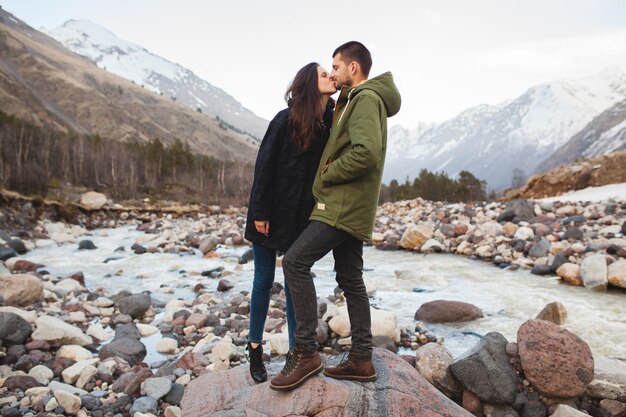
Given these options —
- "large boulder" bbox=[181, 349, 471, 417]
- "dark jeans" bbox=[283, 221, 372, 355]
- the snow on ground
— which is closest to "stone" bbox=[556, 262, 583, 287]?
"large boulder" bbox=[181, 349, 471, 417]

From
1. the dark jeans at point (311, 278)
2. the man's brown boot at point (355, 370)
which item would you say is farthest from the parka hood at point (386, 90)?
the man's brown boot at point (355, 370)

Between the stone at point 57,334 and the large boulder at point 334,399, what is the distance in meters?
2.33

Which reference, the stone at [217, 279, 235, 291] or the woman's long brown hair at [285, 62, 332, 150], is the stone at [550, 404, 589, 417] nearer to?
the woman's long brown hair at [285, 62, 332, 150]

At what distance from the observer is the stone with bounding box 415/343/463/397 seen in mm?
3338

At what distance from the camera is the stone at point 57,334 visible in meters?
4.23

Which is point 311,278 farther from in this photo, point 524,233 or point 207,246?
point 207,246

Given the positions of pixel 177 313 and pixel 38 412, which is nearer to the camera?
pixel 38 412

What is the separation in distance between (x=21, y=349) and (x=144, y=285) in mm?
4103

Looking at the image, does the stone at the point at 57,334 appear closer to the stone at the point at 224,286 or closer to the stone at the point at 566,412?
the stone at the point at 224,286

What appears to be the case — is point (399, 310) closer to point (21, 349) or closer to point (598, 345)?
point (598, 345)

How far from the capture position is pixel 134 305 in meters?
5.79

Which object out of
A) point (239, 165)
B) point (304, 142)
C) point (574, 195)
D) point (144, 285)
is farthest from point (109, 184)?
point (304, 142)

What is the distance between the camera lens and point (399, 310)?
604cm

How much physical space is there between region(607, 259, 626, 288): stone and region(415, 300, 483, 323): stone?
2.84 m
